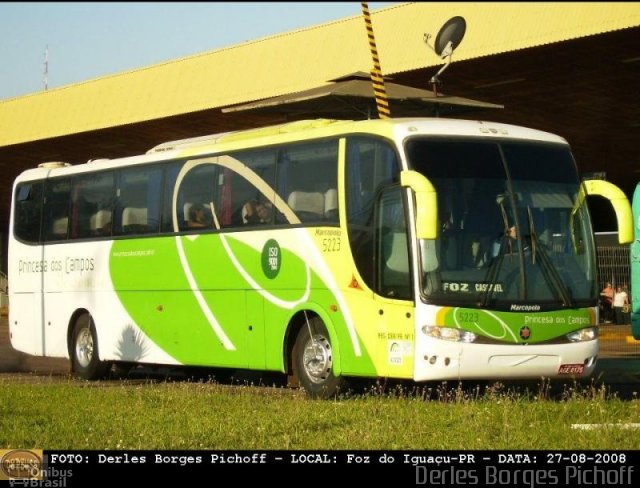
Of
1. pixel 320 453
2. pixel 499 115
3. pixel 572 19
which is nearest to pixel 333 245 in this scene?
pixel 320 453

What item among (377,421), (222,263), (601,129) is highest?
(601,129)

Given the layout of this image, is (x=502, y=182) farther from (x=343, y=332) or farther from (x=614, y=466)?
(x=614, y=466)

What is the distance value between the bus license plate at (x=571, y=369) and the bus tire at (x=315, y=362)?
8.51 ft

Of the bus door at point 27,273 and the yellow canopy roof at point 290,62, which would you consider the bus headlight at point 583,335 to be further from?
the bus door at point 27,273

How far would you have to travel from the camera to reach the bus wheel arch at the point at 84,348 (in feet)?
67.9

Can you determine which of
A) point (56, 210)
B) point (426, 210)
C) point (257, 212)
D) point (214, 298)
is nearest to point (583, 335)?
point (426, 210)

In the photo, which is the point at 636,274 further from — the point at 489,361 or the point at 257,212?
the point at 489,361

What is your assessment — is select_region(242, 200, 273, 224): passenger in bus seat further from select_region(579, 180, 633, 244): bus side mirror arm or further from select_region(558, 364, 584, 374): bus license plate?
select_region(558, 364, 584, 374): bus license plate

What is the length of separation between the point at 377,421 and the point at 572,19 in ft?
56.6

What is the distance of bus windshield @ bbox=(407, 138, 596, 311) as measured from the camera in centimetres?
1466

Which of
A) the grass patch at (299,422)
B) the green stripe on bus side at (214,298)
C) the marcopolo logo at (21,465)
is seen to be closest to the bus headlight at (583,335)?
the grass patch at (299,422)

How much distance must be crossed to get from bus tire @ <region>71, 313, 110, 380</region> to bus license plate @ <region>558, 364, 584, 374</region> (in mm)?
8207

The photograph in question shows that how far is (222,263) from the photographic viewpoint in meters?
18.0

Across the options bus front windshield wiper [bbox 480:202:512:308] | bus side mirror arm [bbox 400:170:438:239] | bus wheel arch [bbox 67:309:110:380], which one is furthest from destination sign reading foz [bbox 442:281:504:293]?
bus wheel arch [bbox 67:309:110:380]
